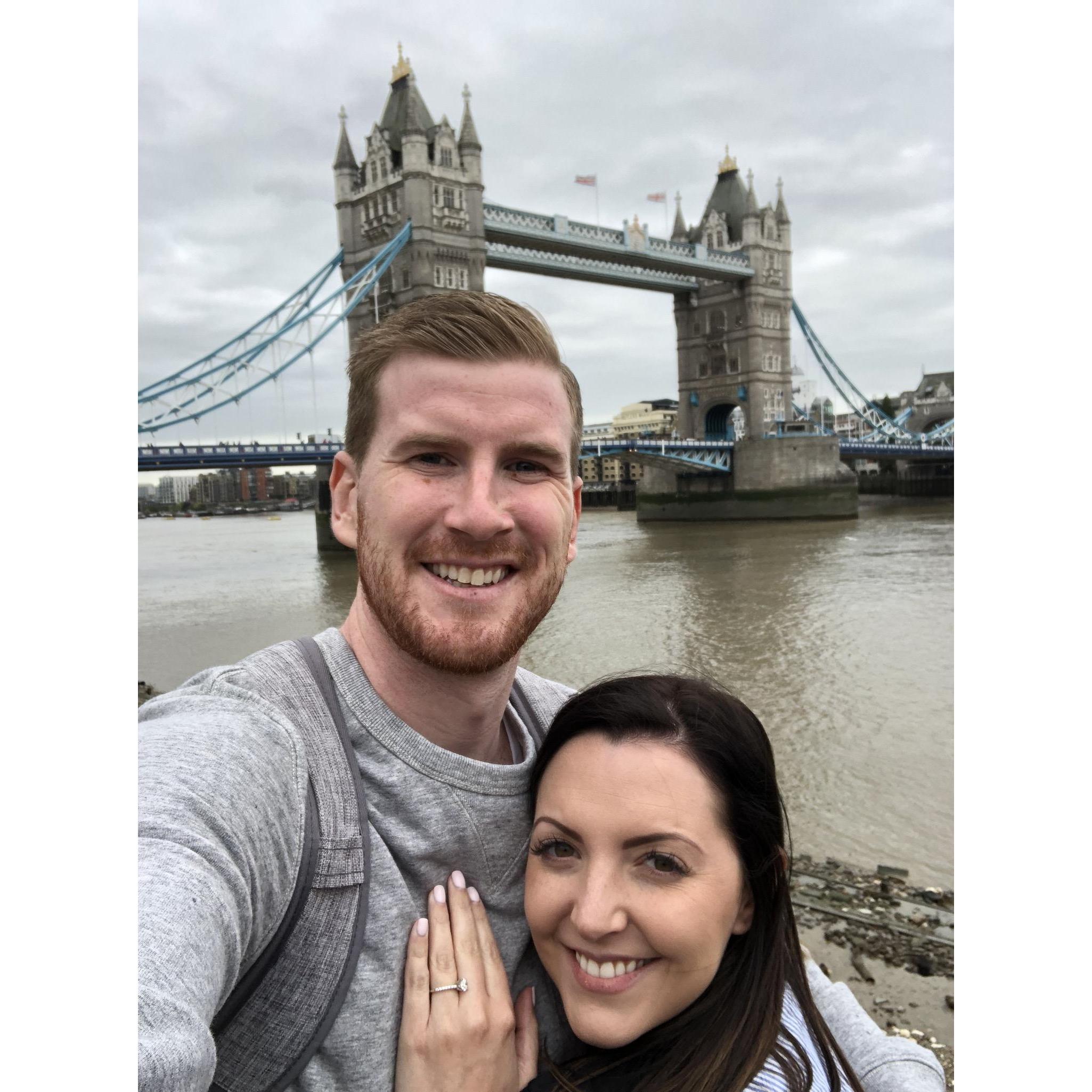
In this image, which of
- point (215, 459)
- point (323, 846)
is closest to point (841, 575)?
point (215, 459)

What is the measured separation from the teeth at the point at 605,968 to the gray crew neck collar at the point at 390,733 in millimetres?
162

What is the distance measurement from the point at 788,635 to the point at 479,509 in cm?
689

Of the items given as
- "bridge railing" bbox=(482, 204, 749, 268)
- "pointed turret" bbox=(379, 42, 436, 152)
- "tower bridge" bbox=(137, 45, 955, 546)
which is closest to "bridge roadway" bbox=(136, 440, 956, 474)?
"tower bridge" bbox=(137, 45, 955, 546)

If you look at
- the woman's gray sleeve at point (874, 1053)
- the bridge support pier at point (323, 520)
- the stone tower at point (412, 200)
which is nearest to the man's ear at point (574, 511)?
the woman's gray sleeve at point (874, 1053)

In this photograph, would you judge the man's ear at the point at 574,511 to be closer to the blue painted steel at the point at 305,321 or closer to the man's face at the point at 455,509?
the man's face at the point at 455,509

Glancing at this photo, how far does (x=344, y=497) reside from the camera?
949 millimetres

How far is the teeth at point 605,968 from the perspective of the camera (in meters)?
0.80

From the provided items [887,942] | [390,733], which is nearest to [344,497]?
[390,733]

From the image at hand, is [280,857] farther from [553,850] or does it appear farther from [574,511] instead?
[574,511]

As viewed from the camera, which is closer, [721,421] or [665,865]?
[665,865]

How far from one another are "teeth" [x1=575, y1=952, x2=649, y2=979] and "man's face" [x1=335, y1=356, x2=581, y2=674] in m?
0.27

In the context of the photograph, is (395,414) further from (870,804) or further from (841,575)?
(841,575)

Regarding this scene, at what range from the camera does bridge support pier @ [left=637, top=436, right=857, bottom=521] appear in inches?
849

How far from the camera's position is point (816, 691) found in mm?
5387
